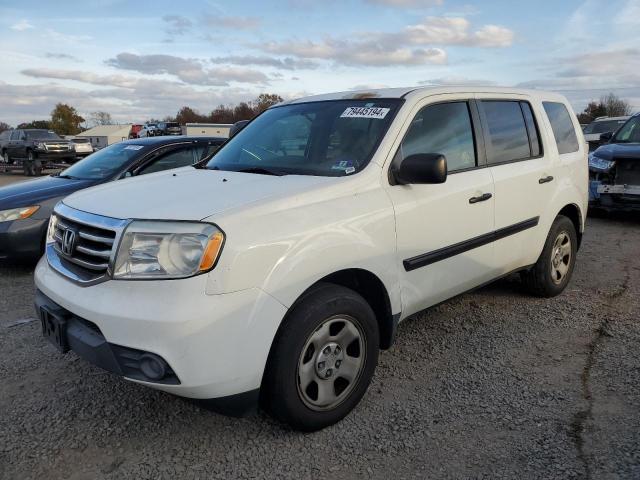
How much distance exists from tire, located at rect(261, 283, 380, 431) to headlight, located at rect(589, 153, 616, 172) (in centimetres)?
703

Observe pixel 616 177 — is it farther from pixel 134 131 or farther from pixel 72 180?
pixel 134 131

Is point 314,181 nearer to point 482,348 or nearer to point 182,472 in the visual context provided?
point 182,472

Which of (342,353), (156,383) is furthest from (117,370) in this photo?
(342,353)

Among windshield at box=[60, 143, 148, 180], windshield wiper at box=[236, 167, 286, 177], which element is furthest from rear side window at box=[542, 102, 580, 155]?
windshield at box=[60, 143, 148, 180]

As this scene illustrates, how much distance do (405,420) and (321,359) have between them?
631 mm

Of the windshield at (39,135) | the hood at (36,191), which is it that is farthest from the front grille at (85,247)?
the windshield at (39,135)

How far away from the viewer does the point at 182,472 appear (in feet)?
8.35

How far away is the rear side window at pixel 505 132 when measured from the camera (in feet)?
13.0

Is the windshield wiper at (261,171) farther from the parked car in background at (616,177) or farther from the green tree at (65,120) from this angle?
the green tree at (65,120)

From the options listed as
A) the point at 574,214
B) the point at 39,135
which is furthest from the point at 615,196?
the point at 39,135

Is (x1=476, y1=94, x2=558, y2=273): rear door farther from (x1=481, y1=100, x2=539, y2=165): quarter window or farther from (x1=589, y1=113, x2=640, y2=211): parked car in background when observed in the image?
(x1=589, y1=113, x2=640, y2=211): parked car in background

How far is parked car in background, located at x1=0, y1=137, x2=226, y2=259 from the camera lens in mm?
5566

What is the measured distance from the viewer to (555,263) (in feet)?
16.0

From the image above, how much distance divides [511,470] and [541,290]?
2.61 m
